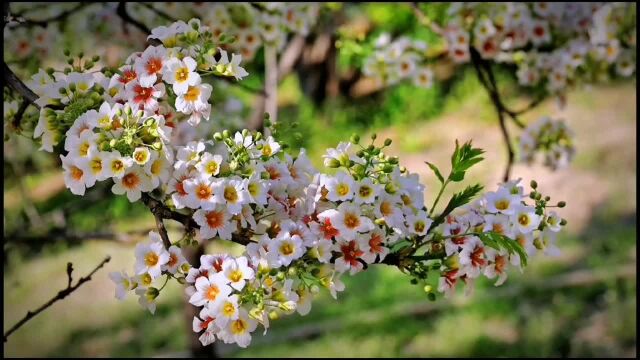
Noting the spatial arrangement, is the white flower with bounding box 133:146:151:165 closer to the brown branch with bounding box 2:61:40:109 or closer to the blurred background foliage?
the brown branch with bounding box 2:61:40:109

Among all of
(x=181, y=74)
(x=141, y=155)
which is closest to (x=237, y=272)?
(x=141, y=155)

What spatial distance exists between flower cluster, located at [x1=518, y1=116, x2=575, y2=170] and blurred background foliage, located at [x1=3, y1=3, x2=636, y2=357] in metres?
0.36

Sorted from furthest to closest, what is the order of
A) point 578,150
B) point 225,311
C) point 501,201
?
point 578,150, point 501,201, point 225,311

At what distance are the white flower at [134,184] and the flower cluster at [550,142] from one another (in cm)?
188

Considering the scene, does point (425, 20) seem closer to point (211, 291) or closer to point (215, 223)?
point (215, 223)

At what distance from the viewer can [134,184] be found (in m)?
1.45

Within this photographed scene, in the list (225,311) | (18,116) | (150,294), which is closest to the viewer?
(225,311)

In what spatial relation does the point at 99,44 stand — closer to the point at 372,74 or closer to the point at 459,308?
the point at 372,74

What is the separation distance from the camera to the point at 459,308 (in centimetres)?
431

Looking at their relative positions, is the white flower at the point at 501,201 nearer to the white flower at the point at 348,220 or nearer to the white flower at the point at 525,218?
the white flower at the point at 525,218

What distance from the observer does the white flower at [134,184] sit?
144cm

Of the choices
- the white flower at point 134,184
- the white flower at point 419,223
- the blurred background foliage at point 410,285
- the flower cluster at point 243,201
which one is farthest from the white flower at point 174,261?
the blurred background foliage at point 410,285

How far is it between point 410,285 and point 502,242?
3315mm

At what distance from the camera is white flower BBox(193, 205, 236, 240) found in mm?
1442
